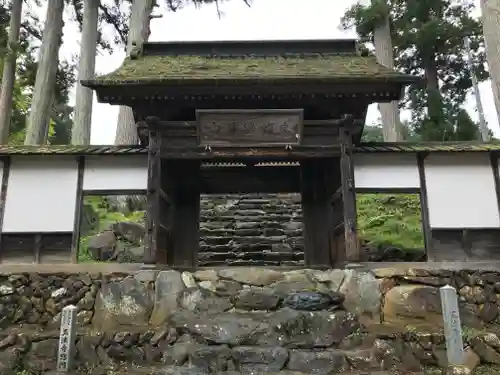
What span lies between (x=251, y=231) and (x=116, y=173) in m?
6.12

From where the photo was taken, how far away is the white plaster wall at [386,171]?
27.6 ft

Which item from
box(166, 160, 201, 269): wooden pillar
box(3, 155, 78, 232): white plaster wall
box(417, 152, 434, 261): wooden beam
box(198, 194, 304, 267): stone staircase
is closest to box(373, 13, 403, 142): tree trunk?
box(198, 194, 304, 267): stone staircase

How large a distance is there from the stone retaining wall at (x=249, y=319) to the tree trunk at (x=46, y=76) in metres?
8.32

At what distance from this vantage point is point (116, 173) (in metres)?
8.53

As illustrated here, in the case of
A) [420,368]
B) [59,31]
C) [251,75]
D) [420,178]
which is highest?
[59,31]

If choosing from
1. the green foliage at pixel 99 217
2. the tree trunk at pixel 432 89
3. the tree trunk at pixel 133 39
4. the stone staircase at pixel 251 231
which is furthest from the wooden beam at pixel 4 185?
the tree trunk at pixel 432 89

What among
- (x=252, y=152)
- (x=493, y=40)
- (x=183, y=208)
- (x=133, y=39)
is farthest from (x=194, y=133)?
(x=133, y=39)

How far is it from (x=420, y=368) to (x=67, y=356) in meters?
4.80

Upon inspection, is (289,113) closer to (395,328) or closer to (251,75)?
(251,75)

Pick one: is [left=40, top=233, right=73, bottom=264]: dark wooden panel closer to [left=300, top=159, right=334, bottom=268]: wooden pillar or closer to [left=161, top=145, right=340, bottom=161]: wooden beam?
[left=161, top=145, right=340, bottom=161]: wooden beam

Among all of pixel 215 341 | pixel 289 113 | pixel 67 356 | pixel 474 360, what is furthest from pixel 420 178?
pixel 67 356

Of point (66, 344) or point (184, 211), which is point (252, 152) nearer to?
point (184, 211)

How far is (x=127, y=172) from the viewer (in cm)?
853

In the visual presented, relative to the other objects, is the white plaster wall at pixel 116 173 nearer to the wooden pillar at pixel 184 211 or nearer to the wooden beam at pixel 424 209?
the wooden pillar at pixel 184 211
